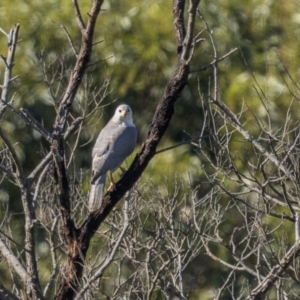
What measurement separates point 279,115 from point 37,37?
3664 mm

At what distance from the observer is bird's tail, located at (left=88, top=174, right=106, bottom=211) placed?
19.6 feet

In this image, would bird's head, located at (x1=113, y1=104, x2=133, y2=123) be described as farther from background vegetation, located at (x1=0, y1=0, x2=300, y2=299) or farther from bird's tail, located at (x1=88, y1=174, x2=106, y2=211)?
background vegetation, located at (x1=0, y1=0, x2=300, y2=299)

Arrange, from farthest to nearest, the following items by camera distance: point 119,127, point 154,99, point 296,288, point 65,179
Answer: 1. point 154,99
2. point 296,288
3. point 119,127
4. point 65,179

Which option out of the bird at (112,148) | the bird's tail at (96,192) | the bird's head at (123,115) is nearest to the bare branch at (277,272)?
the bird's tail at (96,192)

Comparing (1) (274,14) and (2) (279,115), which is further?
(1) (274,14)

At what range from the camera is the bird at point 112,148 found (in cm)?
664

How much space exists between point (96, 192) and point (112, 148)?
0.97m

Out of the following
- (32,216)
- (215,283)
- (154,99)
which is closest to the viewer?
(32,216)

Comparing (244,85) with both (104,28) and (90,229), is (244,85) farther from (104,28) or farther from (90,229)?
(90,229)

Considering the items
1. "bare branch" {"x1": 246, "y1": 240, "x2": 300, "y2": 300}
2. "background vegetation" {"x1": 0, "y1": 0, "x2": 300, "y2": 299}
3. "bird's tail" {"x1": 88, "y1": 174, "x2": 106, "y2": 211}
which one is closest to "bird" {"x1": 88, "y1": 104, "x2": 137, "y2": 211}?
"bird's tail" {"x1": 88, "y1": 174, "x2": 106, "y2": 211}

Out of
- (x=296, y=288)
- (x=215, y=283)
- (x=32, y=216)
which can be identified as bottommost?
(x=215, y=283)

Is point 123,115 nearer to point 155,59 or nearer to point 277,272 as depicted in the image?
point 277,272

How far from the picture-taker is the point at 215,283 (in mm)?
11164

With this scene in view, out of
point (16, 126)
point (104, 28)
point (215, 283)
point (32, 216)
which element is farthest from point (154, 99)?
point (32, 216)
